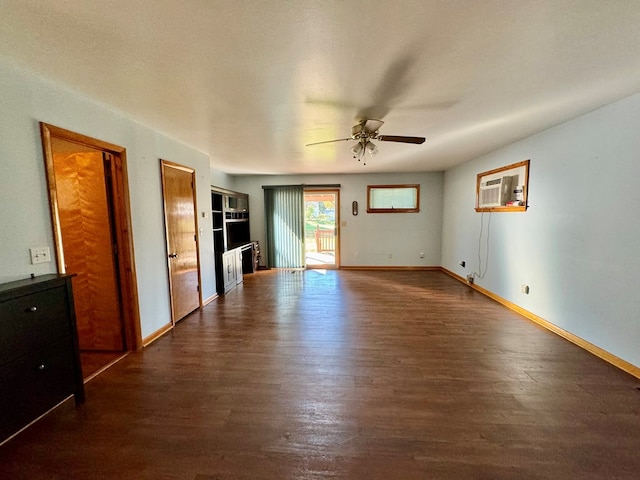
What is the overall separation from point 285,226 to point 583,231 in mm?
5165

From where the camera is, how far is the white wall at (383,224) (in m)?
6.21

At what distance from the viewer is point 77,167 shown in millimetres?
2459

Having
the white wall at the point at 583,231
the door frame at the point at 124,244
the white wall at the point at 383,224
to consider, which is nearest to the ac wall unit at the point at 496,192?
the white wall at the point at 583,231

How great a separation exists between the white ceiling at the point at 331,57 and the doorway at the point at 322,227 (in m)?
3.74

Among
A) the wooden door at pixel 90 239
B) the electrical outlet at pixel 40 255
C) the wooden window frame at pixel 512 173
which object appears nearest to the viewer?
the electrical outlet at pixel 40 255

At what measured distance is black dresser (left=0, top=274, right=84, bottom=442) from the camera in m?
1.47

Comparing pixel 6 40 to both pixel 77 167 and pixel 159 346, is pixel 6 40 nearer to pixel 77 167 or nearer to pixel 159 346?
pixel 77 167

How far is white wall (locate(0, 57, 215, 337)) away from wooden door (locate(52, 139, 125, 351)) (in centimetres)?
21

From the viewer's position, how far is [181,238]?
339 centimetres

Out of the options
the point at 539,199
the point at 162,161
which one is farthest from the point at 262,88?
the point at 539,199

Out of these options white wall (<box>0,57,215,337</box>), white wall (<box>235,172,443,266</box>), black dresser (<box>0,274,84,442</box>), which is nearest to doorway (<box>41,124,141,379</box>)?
white wall (<box>0,57,215,337</box>)

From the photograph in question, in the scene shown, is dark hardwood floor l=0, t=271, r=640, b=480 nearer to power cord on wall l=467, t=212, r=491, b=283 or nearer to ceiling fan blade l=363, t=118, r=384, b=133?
power cord on wall l=467, t=212, r=491, b=283

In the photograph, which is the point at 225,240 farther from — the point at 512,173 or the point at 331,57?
the point at 512,173

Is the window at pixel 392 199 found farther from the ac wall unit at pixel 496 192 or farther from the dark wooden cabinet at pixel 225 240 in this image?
the dark wooden cabinet at pixel 225 240
